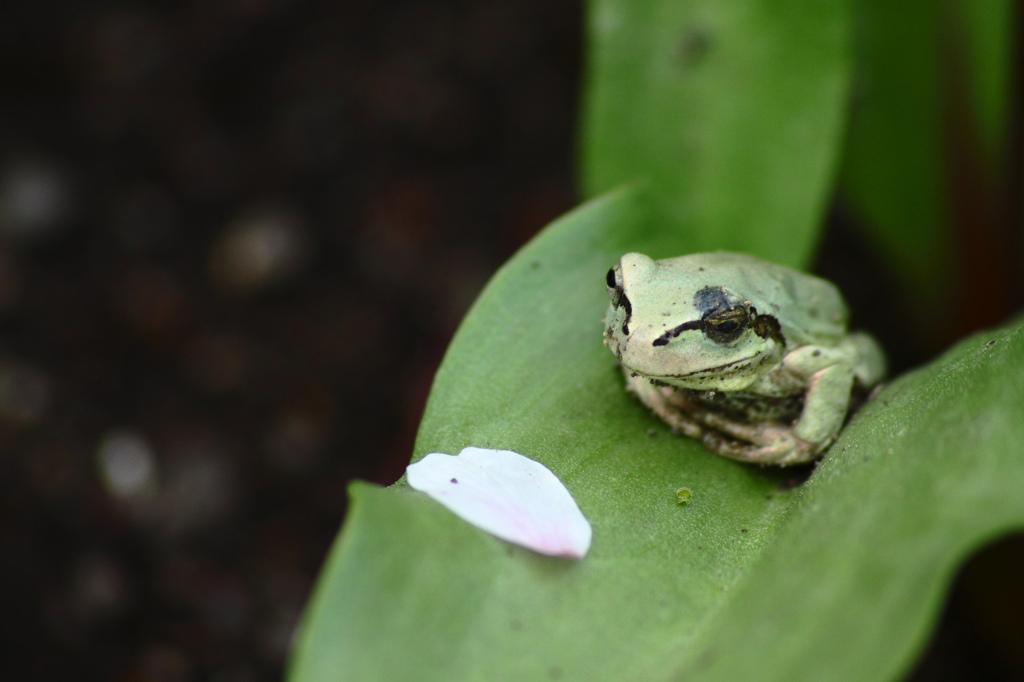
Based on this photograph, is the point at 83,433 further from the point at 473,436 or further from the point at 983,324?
the point at 983,324

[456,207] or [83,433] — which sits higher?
[456,207]

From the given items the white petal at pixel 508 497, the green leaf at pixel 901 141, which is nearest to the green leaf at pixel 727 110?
the green leaf at pixel 901 141

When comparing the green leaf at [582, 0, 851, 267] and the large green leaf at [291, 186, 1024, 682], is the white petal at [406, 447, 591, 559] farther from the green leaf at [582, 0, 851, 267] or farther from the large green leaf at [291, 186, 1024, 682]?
the green leaf at [582, 0, 851, 267]

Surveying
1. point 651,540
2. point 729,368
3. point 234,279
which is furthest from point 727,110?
point 234,279

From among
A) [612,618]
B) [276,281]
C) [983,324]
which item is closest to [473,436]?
[612,618]

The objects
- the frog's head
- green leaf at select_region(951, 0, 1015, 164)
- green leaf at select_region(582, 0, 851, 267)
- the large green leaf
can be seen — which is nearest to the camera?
the large green leaf

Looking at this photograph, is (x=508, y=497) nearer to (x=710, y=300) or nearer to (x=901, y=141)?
(x=710, y=300)

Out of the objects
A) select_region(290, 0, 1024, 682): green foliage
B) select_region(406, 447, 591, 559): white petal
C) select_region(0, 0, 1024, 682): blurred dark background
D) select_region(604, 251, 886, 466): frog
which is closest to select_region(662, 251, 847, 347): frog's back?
select_region(604, 251, 886, 466): frog
